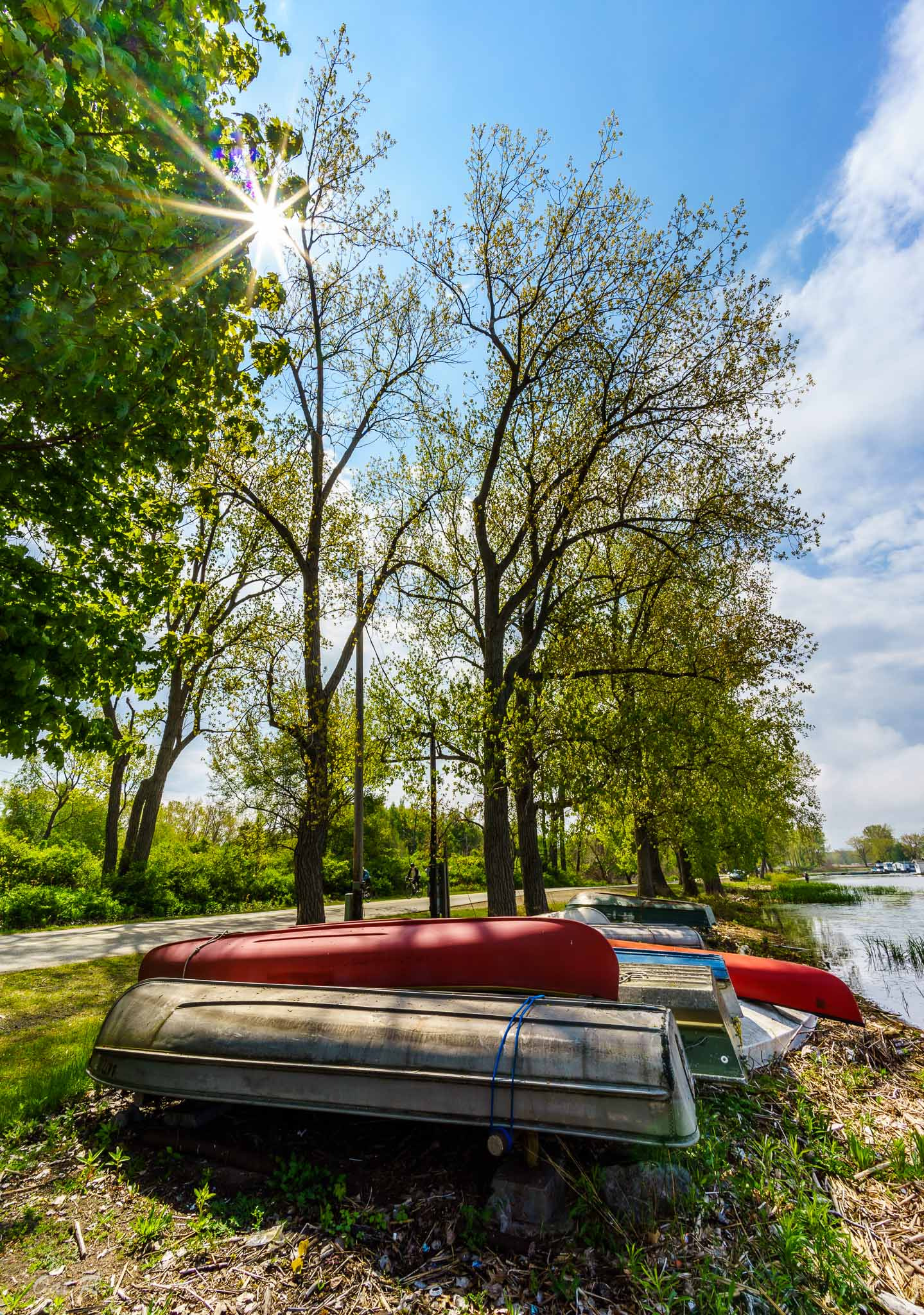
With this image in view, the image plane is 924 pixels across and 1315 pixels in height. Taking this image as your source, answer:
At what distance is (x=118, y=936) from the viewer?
13180mm

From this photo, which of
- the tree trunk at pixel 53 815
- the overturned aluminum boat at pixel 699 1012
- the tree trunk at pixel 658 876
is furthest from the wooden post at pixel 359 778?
the tree trunk at pixel 53 815

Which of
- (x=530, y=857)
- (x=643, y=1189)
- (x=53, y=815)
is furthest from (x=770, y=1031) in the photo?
(x=53, y=815)

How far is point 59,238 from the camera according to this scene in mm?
4160

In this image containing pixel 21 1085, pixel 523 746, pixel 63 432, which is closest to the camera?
pixel 21 1085

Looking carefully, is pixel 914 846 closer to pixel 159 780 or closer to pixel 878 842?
pixel 878 842

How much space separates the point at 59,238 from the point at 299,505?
33.6 ft

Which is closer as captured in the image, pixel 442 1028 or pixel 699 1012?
pixel 442 1028

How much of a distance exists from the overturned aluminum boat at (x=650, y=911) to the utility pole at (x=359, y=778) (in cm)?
422

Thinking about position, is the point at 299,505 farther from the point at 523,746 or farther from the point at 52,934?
the point at 52,934

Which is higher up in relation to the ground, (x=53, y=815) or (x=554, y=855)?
(x=53, y=815)

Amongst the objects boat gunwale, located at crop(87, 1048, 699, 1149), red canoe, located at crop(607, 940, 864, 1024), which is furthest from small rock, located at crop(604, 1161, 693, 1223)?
red canoe, located at crop(607, 940, 864, 1024)

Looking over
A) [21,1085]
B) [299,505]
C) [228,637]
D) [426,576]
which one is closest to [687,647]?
[426,576]

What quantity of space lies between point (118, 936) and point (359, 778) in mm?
5854

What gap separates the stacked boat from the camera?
11.4 feet
